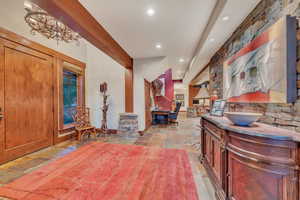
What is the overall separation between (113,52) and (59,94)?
2.29 metres

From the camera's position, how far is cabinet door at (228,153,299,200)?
0.97 m

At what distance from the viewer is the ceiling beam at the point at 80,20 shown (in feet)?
5.64

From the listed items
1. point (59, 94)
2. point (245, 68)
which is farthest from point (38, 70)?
point (245, 68)

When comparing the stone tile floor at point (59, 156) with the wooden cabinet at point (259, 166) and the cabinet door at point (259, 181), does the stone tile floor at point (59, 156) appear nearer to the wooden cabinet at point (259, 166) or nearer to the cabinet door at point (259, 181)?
the wooden cabinet at point (259, 166)

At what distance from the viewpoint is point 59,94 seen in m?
4.07

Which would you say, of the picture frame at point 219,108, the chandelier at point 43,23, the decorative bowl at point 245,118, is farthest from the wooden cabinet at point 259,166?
the chandelier at point 43,23

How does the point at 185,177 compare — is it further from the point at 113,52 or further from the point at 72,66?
the point at 72,66

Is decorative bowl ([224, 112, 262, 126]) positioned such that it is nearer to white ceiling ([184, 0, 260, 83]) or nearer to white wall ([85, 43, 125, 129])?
white ceiling ([184, 0, 260, 83])

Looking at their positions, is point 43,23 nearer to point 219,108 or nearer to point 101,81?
point 101,81

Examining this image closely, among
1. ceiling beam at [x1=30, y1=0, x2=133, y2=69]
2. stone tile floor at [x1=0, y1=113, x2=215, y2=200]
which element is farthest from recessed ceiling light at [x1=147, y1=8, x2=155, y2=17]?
stone tile floor at [x1=0, y1=113, x2=215, y2=200]

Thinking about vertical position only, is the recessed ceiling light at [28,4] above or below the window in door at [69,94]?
above

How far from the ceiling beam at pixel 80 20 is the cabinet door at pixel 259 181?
2897mm

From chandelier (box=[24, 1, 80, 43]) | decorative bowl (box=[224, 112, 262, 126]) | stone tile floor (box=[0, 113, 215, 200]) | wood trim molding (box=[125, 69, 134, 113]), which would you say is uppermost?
chandelier (box=[24, 1, 80, 43])

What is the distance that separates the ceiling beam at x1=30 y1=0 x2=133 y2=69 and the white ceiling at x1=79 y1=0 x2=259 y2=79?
0.12m
